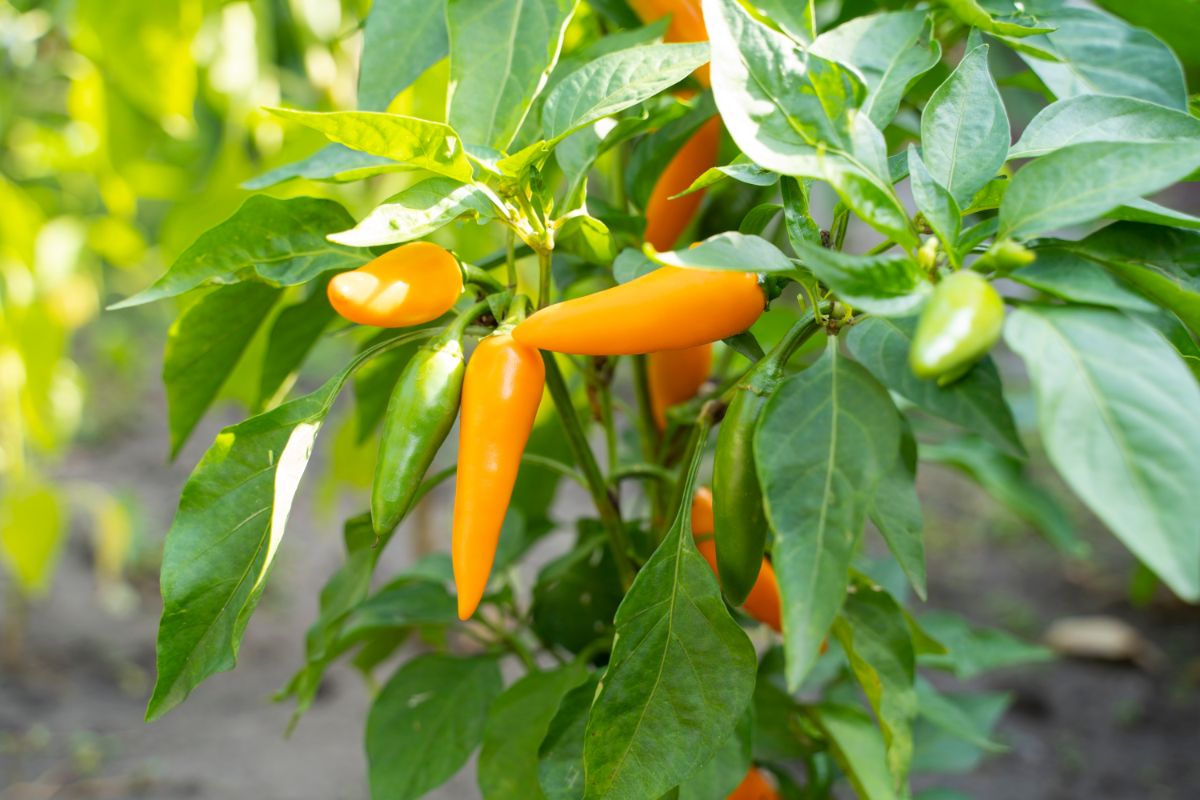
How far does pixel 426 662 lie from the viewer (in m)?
0.85

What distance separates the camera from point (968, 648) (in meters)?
1.05

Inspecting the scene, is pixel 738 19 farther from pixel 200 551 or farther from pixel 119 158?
pixel 119 158

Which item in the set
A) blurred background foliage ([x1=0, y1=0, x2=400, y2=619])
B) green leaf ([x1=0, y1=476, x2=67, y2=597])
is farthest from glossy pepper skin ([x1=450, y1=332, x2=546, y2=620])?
green leaf ([x1=0, y1=476, x2=67, y2=597])

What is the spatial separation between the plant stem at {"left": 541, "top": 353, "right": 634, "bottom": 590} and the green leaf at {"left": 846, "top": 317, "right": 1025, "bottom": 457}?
0.19m

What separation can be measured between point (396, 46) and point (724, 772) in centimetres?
52

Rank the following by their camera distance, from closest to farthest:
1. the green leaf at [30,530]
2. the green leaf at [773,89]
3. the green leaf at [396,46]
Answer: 1. the green leaf at [773,89]
2. the green leaf at [396,46]
3. the green leaf at [30,530]

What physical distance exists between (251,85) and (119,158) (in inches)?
9.4

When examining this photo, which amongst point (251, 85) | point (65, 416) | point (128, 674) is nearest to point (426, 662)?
point (251, 85)

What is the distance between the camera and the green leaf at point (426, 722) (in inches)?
30.9

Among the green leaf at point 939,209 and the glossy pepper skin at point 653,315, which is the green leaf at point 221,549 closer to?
the glossy pepper skin at point 653,315

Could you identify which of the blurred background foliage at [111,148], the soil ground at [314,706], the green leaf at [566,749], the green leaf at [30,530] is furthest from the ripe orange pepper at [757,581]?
the green leaf at [30,530]

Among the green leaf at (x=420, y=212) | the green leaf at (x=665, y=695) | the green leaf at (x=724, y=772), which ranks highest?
the green leaf at (x=420, y=212)

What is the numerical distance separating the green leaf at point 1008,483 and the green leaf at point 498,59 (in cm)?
72

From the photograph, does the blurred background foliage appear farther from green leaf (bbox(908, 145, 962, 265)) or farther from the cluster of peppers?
green leaf (bbox(908, 145, 962, 265))
